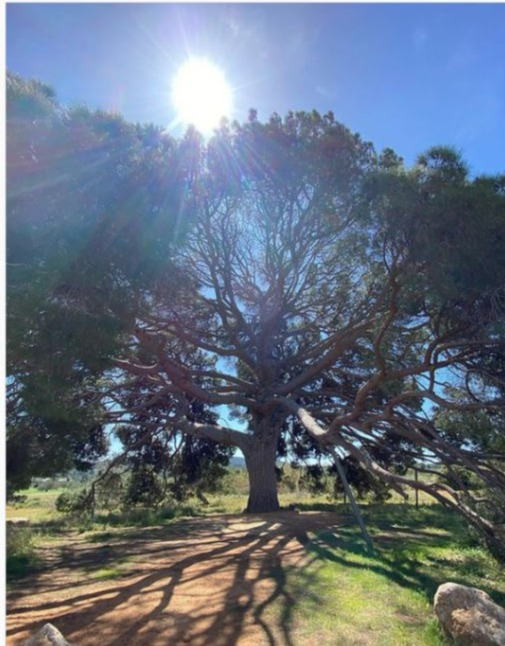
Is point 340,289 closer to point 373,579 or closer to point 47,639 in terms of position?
point 373,579

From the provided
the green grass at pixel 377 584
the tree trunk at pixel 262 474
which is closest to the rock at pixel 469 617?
the green grass at pixel 377 584

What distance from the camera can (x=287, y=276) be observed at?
11695 millimetres

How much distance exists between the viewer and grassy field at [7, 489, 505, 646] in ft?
15.4

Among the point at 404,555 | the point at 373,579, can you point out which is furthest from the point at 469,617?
the point at 404,555

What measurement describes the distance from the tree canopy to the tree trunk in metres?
0.04

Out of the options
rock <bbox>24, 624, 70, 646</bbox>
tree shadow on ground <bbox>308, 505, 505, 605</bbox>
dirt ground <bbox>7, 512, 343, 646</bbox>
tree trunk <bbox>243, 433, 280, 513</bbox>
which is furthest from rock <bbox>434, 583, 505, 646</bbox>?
tree trunk <bbox>243, 433, 280, 513</bbox>

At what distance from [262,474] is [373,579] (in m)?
A: 7.26

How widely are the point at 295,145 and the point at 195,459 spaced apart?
10.7m

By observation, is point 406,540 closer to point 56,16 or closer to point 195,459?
point 195,459

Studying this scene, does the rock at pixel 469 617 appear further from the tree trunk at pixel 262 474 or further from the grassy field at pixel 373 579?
the tree trunk at pixel 262 474

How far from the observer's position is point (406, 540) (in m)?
9.47

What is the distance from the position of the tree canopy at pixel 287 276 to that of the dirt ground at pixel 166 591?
220cm

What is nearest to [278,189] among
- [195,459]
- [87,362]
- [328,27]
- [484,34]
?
[328,27]

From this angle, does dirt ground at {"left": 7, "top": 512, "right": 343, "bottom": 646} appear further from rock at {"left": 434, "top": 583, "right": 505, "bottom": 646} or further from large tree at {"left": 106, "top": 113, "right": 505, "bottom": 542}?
large tree at {"left": 106, "top": 113, "right": 505, "bottom": 542}
